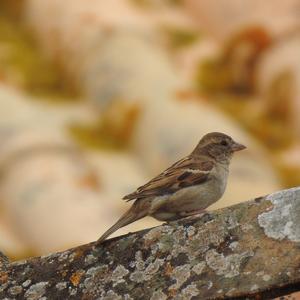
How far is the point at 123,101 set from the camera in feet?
125

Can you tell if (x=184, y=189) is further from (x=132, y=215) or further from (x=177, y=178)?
(x=132, y=215)

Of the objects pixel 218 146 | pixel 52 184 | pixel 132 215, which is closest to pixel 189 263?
pixel 132 215

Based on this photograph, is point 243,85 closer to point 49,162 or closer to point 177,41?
point 177,41

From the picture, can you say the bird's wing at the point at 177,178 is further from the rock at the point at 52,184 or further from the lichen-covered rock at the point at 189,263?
the rock at the point at 52,184

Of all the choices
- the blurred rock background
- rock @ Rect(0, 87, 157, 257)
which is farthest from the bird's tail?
the blurred rock background

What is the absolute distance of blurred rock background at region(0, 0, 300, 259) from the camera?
30672mm

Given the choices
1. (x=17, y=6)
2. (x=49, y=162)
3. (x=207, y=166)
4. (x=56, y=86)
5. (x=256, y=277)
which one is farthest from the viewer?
(x=17, y=6)

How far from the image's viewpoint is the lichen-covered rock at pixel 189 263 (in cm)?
839

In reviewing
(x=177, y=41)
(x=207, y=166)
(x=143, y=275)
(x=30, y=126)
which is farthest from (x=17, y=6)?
(x=143, y=275)

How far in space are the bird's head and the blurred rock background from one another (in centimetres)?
1406

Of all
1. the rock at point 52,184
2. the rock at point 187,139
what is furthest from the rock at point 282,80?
the rock at point 52,184

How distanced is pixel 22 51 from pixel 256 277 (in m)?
36.2

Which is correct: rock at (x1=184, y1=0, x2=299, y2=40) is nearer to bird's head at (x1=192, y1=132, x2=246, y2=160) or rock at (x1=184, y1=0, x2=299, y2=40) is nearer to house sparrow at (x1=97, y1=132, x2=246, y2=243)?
bird's head at (x1=192, y1=132, x2=246, y2=160)

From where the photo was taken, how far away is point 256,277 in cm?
835
